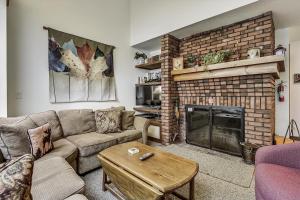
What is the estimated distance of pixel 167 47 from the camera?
348 cm

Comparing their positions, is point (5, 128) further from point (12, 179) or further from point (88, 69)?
point (88, 69)

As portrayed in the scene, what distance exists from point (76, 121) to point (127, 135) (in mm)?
902

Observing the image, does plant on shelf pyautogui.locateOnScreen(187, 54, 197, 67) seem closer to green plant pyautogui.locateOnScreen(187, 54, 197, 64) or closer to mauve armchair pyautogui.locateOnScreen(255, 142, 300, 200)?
green plant pyautogui.locateOnScreen(187, 54, 197, 64)

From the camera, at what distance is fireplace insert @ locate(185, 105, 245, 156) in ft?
9.45

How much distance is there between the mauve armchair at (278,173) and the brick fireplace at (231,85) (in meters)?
1.24

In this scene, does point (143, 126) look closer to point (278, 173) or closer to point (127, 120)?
point (127, 120)

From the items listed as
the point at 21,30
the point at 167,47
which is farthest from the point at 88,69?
the point at 167,47

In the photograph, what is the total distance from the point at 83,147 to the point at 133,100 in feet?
7.05

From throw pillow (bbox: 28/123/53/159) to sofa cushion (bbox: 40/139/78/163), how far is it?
64mm

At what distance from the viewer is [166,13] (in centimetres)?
342

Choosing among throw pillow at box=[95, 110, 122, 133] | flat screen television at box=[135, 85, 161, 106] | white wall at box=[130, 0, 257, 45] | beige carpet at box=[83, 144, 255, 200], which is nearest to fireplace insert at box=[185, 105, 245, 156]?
beige carpet at box=[83, 144, 255, 200]

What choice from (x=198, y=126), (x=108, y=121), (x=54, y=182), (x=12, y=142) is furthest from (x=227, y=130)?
(x=12, y=142)

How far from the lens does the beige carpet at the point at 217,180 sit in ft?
5.84

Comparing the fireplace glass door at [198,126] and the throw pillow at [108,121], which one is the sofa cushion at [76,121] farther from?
the fireplace glass door at [198,126]
